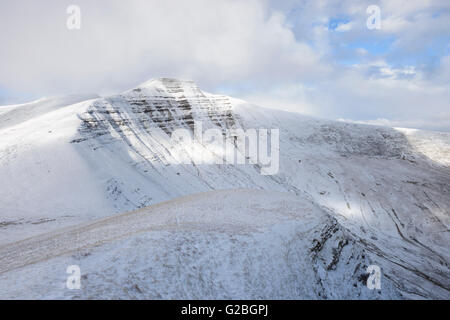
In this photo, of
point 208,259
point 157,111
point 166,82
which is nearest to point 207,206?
point 208,259

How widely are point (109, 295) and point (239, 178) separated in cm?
5027

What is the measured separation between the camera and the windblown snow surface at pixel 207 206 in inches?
311

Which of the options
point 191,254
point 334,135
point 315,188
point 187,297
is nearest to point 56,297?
point 187,297

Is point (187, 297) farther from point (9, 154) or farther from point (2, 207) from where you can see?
point (9, 154)

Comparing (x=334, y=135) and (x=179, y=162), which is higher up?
(x=334, y=135)

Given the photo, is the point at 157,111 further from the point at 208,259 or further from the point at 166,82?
the point at 208,259

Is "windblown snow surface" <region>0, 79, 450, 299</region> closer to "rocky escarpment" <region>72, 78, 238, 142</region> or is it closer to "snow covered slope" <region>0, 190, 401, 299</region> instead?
"snow covered slope" <region>0, 190, 401, 299</region>

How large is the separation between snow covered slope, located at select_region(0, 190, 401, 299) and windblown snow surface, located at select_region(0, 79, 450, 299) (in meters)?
0.06

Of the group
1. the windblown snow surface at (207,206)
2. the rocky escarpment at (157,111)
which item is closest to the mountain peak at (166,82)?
the rocky escarpment at (157,111)

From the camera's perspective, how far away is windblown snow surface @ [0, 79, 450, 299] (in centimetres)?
790

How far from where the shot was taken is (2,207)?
23391 millimetres

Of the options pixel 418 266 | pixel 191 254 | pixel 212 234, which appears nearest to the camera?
pixel 191 254

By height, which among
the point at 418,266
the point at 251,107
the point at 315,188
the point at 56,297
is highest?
the point at 251,107

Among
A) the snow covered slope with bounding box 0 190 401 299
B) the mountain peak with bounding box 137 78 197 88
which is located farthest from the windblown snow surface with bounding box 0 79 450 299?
the mountain peak with bounding box 137 78 197 88
